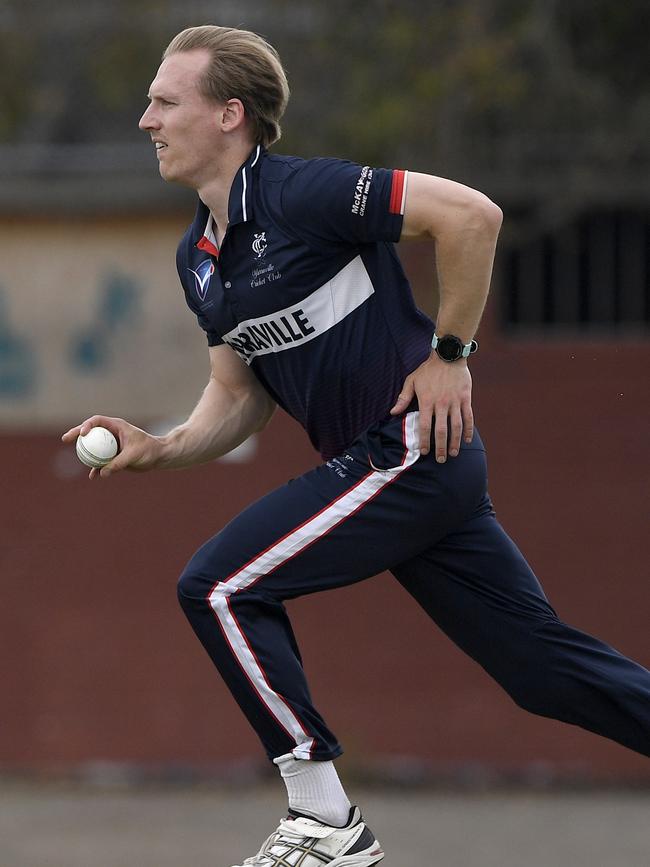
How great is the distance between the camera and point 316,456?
26.6 feet

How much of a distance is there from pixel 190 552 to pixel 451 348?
4.46 m

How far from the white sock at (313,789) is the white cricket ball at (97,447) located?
912 mm

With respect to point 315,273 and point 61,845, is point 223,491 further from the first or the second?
point 315,273

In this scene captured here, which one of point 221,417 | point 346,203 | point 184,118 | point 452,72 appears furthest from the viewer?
point 452,72

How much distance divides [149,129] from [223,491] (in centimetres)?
431

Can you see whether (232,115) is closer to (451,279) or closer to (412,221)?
(412,221)

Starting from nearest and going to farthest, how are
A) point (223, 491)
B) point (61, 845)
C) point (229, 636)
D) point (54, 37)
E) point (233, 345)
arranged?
point (229, 636)
point (233, 345)
point (61, 845)
point (223, 491)
point (54, 37)

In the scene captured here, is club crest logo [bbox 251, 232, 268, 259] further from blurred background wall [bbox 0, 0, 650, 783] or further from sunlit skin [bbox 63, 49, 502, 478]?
blurred background wall [bbox 0, 0, 650, 783]

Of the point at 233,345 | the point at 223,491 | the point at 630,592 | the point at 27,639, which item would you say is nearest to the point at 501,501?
the point at 630,592

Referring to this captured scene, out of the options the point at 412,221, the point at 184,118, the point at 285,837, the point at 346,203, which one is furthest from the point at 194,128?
the point at 285,837

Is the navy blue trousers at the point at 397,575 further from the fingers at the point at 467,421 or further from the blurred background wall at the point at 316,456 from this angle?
the blurred background wall at the point at 316,456

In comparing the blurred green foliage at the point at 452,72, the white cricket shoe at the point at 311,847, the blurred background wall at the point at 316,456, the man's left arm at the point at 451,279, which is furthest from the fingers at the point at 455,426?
the blurred green foliage at the point at 452,72

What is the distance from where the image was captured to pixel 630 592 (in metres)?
8.09

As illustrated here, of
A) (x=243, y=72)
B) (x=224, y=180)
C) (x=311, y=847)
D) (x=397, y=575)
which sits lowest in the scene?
(x=311, y=847)
